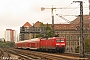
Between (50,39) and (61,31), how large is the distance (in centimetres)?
9187

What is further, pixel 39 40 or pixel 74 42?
pixel 74 42

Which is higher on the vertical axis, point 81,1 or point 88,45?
point 81,1

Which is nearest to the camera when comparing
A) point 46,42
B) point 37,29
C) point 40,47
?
point 46,42

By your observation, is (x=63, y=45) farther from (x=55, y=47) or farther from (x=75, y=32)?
(x=75, y=32)

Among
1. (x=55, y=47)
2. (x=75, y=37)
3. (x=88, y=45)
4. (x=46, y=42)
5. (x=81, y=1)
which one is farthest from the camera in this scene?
(x=75, y=37)

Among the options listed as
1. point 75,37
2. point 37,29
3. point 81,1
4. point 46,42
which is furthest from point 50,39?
point 75,37

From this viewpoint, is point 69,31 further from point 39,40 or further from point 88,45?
point 39,40

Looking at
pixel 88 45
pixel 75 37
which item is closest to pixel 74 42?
pixel 75 37

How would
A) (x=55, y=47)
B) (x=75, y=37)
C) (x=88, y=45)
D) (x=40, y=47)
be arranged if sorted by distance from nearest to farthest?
(x=55, y=47) < (x=40, y=47) < (x=88, y=45) < (x=75, y=37)

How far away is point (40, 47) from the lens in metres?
63.9

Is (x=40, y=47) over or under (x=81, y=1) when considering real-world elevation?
under

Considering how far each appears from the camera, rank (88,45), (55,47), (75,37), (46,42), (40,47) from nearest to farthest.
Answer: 1. (55,47)
2. (46,42)
3. (40,47)
4. (88,45)
5. (75,37)

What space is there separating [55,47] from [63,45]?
191cm

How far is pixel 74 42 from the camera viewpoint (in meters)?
141
